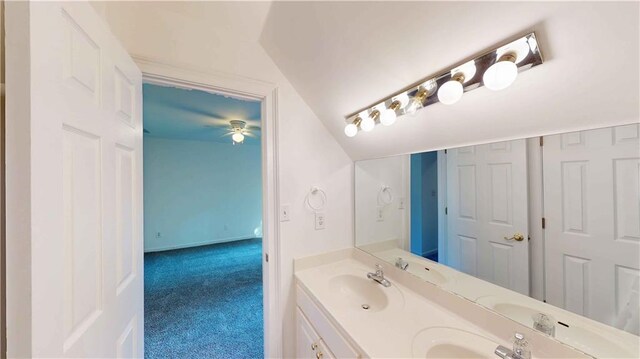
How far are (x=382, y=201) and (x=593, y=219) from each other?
100 cm

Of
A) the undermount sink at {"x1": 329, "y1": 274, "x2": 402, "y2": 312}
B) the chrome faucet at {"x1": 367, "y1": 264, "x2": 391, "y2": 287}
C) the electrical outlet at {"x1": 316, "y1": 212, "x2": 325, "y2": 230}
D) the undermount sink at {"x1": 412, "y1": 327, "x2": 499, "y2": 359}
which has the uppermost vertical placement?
the electrical outlet at {"x1": 316, "y1": 212, "x2": 325, "y2": 230}

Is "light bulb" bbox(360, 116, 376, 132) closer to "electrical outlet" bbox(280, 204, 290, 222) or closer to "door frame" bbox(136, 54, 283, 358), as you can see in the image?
"door frame" bbox(136, 54, 283, 358)

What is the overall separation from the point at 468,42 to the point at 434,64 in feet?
0.43

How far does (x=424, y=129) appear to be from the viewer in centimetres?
109

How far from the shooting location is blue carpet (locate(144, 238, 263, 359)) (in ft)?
5.96

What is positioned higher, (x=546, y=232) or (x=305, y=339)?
(x=546, y=232)

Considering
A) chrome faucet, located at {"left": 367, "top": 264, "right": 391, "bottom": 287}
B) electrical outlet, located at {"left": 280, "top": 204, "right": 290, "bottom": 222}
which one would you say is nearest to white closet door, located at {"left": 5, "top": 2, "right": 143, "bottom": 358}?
electrical outlet, located at {"left": 280, "top": 204, "right": 290, "bottom": 222}

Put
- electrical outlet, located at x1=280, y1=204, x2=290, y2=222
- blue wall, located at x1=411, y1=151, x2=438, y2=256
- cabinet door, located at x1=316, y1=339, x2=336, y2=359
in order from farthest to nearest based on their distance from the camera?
1. electrical outlet, located at x1=280, y1=204, x2=290, y2=222
2. blue wall, located at x1=411, y1=151, x2=438, y2=256
3. cabinet door, located at x1=316, y1=339, x2=336, y2=359

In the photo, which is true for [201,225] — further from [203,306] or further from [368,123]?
[368,123]

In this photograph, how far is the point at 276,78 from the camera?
4.65ft

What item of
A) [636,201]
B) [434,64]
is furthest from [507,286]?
[434,64]

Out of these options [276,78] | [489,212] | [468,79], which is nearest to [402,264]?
[489,212]

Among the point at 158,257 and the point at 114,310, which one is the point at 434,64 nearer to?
the point at 114,310

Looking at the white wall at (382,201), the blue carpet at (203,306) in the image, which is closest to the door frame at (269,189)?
the blue carpet at (203,306)
